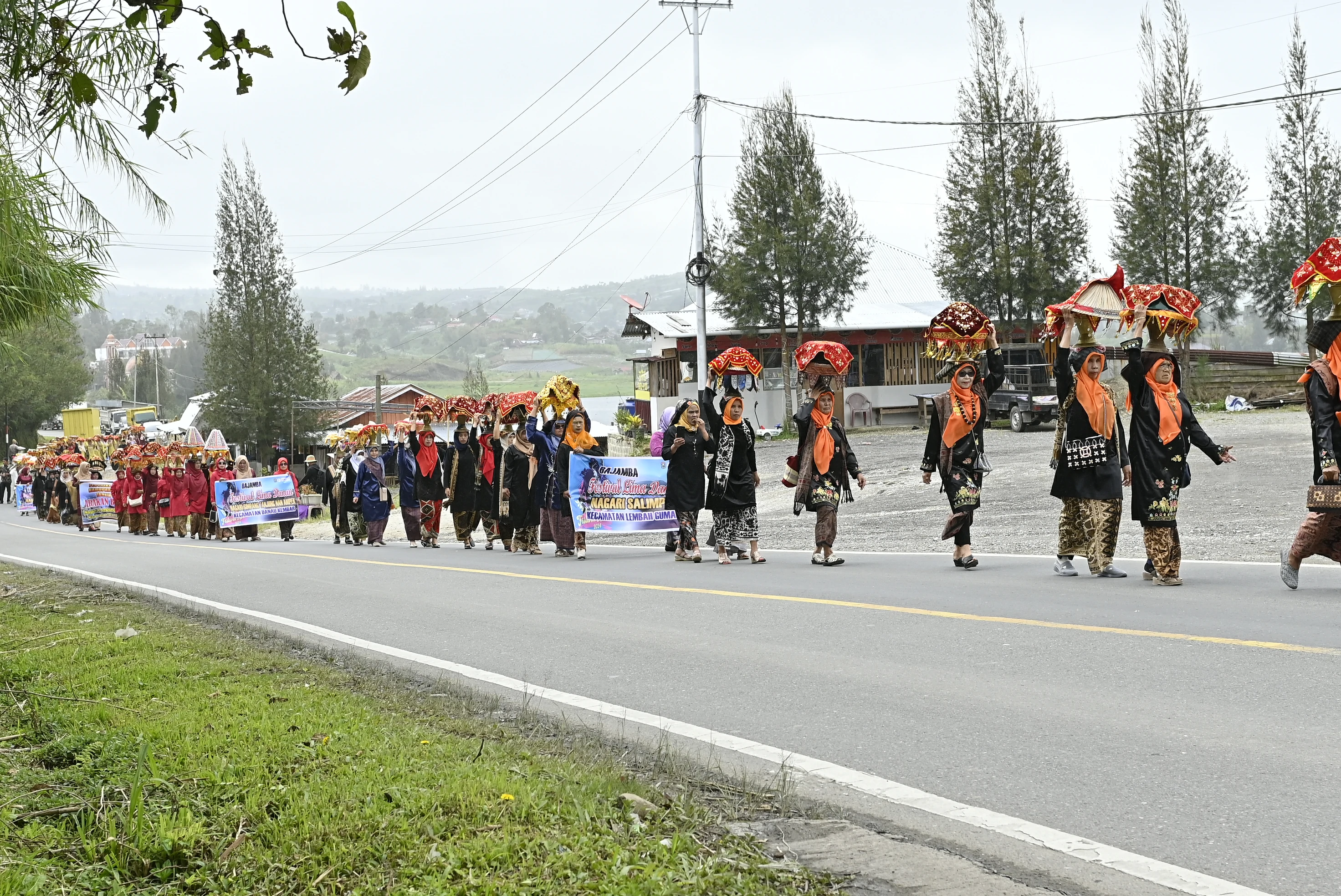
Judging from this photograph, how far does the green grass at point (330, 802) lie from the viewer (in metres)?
4.24

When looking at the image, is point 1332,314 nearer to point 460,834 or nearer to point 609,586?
point 609,586

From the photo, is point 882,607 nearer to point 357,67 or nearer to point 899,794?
point 899,794

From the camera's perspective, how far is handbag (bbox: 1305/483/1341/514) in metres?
9.35

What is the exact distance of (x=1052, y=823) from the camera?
475cm

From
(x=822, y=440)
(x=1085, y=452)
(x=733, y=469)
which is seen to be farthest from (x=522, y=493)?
(x=1085, y=452)

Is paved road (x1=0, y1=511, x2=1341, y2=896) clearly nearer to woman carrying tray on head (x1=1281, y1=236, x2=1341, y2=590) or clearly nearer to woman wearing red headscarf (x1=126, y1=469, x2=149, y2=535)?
woman carrying tray on head (x1=1281, y1=236, x2=1341, y2=590)

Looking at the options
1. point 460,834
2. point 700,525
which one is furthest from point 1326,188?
point 460,834

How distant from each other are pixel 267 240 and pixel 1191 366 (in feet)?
154

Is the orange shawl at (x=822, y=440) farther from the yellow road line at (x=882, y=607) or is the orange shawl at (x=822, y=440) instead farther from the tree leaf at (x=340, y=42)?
the tree leaf at (x=340, y=42)

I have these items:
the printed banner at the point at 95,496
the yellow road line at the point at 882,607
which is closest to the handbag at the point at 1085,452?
the yellow road line at the point at 882,607

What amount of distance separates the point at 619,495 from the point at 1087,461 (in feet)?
25.5

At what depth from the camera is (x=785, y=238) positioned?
44938mm

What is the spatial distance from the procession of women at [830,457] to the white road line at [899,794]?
17.5ft

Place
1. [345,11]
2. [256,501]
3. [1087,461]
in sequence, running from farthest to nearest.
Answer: [256,501]
[1087,461]
[345,11]
